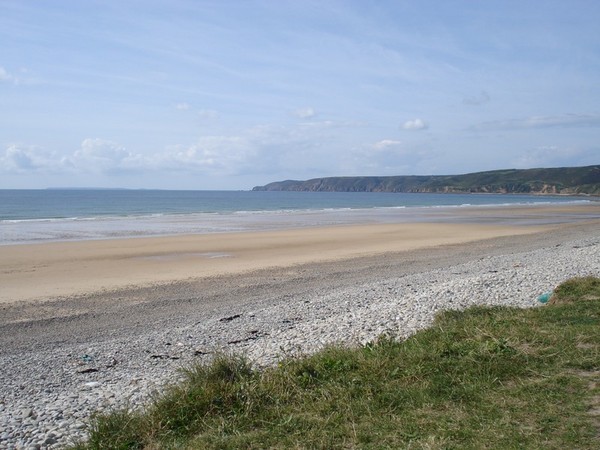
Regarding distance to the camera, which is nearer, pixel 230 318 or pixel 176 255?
pixel 230 318

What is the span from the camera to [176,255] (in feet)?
74.2

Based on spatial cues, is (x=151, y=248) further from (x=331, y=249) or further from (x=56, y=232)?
(x=56, y=232)

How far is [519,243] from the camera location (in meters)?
25.6

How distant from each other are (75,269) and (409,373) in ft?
51.3

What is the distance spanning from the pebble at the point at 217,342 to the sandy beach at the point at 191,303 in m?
0.03

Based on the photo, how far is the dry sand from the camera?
16.5 meters

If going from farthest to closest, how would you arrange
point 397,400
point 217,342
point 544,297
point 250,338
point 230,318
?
point 230,318, point 544,297, point 250,338, point 217,342, point 397,400

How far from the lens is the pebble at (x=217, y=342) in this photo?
19.7ft

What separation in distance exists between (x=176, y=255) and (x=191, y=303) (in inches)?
378

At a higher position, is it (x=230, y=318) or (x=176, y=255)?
(x=176, y=255)

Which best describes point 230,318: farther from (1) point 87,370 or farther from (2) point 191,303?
(1) point 87,370

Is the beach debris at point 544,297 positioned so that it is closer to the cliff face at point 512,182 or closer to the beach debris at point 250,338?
the beach debris at point 250,338

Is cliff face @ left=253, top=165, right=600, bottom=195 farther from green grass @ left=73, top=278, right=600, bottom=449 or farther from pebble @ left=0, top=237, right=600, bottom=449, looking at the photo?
green grass @ left=73, top=278, right=600, bottom=449

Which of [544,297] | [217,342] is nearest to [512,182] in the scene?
[544,297]
